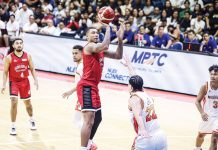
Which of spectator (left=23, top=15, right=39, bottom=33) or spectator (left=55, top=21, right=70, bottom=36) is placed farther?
spectator (left=23, top=15, right=39, bottom=33)

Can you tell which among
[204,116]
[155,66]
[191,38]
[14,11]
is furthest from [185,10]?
[204,116]

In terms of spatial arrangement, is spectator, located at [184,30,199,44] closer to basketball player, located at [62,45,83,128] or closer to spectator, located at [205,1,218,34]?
spectator, located at [205,1,218,34]

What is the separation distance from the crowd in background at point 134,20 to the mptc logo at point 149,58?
119 cm

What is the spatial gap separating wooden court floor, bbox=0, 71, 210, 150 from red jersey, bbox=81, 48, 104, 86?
196 cm

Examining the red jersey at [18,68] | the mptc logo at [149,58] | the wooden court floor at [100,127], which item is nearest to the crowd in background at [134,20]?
the mptc logo at [149,58]

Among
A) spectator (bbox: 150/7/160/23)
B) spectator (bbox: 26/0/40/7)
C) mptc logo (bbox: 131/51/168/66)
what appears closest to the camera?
mptc logo (bbox: 131/51/168/66)

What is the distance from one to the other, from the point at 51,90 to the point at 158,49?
351cm

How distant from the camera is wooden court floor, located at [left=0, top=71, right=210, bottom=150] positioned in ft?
34.4

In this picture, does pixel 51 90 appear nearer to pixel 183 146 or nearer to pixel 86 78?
pixel 183 146

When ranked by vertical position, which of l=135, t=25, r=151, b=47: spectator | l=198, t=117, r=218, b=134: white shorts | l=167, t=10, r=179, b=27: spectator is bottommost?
l=198, t=117, r=218, b=134: white shorts

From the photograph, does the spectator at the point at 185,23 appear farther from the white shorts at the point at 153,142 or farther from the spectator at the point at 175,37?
the white shorts at the point at 153,142

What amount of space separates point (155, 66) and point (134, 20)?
4.81m

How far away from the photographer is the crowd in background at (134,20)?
18453 millimetres

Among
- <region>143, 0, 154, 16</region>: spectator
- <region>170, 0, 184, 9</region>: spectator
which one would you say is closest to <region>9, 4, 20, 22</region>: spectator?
<region>143, 0, 154, 16</region>: spectator
